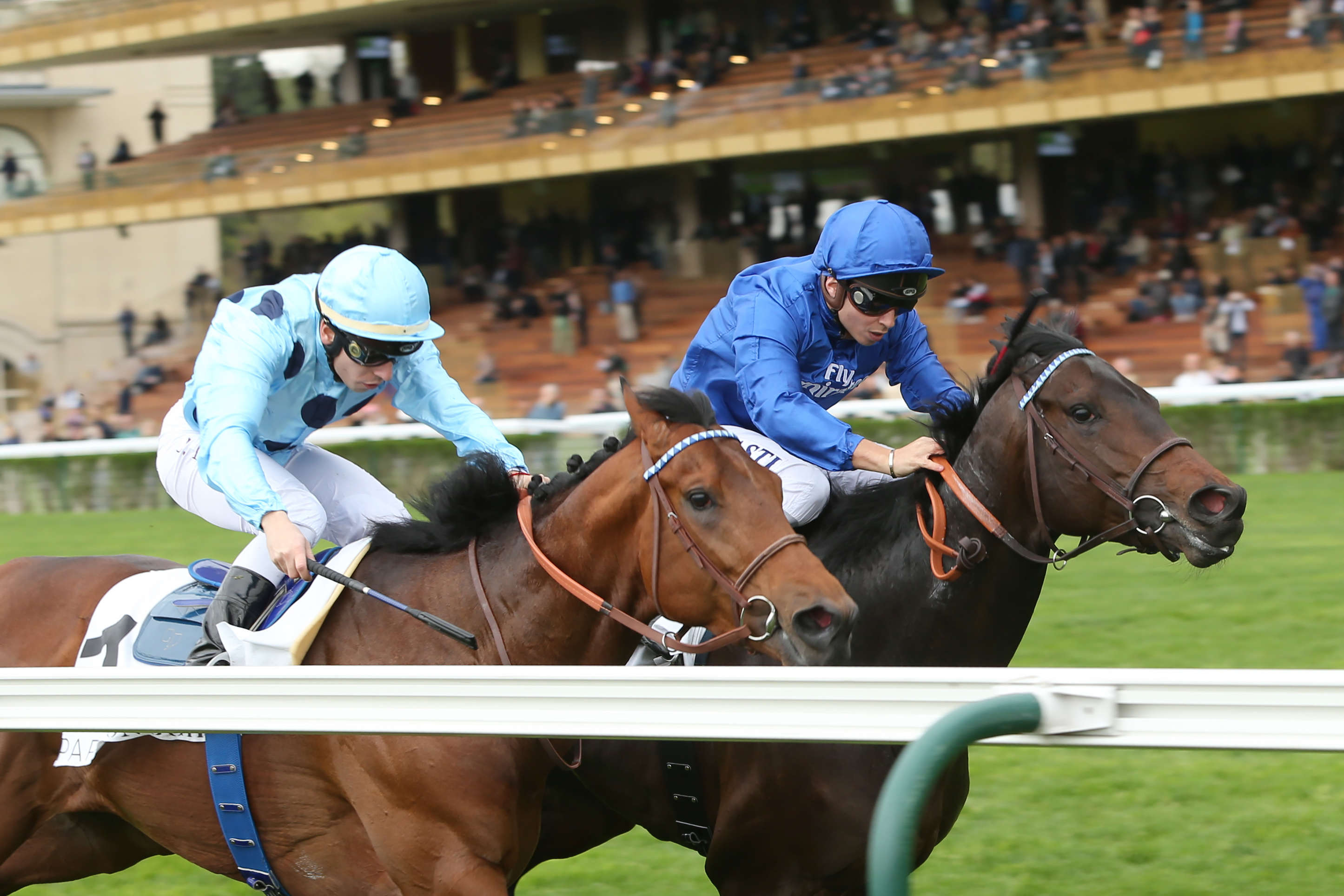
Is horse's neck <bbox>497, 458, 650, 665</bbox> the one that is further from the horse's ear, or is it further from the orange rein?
the orange rein

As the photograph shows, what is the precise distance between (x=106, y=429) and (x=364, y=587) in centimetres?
1442

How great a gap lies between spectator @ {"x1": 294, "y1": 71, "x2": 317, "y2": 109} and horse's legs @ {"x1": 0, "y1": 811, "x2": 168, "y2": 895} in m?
21.8

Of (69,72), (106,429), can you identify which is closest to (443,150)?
(106,429)

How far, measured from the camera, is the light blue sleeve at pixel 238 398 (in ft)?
8.76

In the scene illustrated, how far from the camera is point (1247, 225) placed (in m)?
14.0

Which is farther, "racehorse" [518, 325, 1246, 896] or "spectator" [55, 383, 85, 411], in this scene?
"spectator" [55, 383, 85, 411]

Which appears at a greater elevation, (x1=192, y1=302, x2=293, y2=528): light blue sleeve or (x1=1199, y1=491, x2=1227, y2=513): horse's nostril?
(x1=192, y1=302, x2=293, y2=528): light blue sleeve

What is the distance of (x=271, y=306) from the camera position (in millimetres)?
2893

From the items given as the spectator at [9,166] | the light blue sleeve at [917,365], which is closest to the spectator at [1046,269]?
the light blue sleeve at [917,365]

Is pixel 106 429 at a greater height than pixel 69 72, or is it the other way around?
pixel 69 72

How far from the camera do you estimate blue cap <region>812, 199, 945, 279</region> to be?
3.03 metres

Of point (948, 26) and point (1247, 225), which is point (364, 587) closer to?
point (1247, 225)

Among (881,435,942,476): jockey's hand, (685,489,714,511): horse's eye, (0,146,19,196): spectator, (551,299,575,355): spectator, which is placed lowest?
(551,299,575,355): spectator

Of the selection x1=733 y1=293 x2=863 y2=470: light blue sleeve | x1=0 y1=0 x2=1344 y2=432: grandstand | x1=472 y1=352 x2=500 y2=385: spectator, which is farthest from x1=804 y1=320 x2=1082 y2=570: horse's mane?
x1=472 y1=352 x2=500 y2=385: spectator
